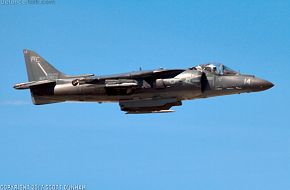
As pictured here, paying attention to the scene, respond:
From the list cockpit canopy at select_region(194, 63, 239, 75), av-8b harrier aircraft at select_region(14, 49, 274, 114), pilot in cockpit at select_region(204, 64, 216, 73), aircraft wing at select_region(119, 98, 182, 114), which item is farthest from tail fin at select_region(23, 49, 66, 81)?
pilot in cockpit at select_region(204, 64, 216, 73)

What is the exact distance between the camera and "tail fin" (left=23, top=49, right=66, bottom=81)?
35375 millimetres

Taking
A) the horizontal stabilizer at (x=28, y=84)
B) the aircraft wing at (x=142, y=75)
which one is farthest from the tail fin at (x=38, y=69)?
the aircraft wing at (x=142, y=75)

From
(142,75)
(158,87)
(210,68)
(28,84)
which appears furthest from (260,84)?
(28,84)

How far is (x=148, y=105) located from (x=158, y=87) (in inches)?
44.6

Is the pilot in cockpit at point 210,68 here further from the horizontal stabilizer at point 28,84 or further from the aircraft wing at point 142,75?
the horizontal stabilizer at point 28,84

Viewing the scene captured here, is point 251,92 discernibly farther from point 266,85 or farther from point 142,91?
point 142,91

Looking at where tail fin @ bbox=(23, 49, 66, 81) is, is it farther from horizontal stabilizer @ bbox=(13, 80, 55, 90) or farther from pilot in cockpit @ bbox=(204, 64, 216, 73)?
pilot in cockpit @ bbox=(204, 64, 216, 73)

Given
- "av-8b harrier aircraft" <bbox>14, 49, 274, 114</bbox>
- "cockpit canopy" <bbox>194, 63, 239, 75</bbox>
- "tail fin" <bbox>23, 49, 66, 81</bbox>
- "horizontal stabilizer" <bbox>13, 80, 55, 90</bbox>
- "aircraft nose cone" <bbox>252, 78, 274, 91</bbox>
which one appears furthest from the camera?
"tail fin" <bbox>23, 49, 66, 81</bbox>

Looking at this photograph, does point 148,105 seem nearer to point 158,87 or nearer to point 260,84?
point 158,87

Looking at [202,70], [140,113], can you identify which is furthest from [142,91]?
[202,70]

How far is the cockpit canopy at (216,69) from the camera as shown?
3328cm

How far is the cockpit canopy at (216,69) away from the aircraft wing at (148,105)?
2267 millimetres

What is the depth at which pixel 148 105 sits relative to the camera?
3278 cm

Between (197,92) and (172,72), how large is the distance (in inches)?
67.7
